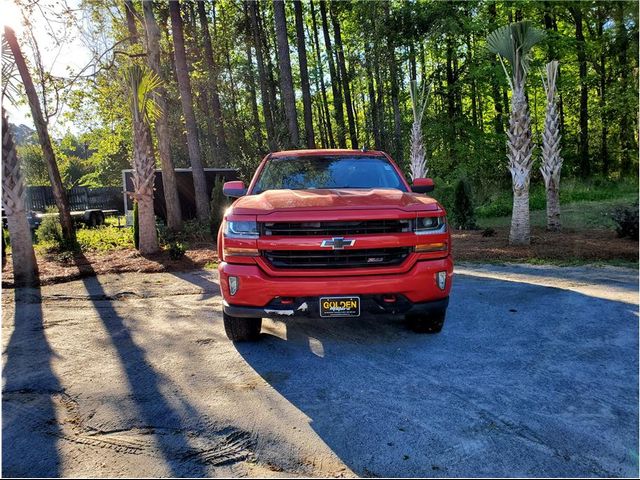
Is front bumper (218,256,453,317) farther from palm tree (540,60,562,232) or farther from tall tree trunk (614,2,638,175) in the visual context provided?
tall tree trunk (614,2,638,175)

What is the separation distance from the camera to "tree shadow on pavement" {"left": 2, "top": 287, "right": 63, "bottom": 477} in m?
2.29

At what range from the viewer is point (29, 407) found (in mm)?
2920

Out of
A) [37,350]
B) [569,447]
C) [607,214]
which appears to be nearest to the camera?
[569,447]

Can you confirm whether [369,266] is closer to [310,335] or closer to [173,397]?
[310,335]

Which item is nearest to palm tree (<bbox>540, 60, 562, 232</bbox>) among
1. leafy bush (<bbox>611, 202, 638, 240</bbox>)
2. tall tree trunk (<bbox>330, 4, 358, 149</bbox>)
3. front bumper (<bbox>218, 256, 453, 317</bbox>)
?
leafy bush (<bbox>611, 202, 638, 240</bbox>)

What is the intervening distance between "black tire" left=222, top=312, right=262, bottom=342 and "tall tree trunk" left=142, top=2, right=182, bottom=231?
27.8 ft

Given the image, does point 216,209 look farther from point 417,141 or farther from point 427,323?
point 427,323

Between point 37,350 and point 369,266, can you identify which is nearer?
point 369,266

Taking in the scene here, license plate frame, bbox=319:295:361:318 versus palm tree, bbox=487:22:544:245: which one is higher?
palm tree, bbox=487:22:544:245

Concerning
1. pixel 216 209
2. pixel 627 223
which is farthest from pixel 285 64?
pixel 627 223

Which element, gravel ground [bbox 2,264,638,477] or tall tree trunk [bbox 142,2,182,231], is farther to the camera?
tall tree trunk [bbox 142,2,182,231]

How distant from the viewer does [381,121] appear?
24406 mm

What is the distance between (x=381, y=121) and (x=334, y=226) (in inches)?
877

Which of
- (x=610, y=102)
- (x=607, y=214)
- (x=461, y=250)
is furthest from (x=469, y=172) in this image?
(x=461, y=250)
